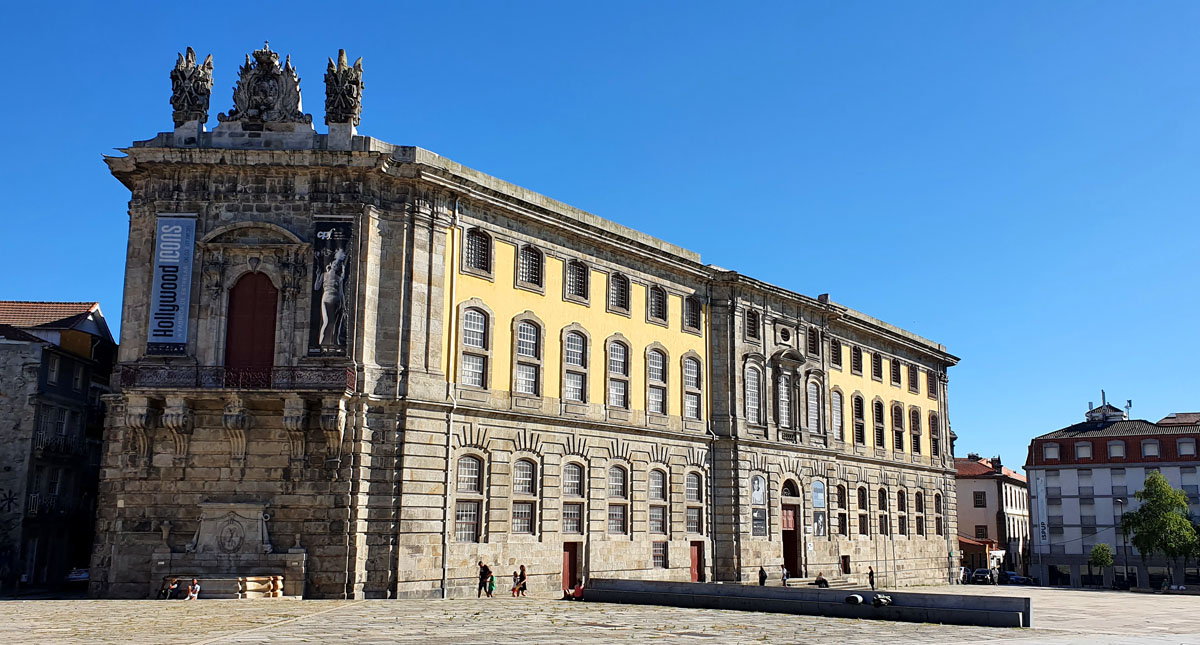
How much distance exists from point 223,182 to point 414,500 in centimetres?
1159

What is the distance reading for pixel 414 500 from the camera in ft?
105

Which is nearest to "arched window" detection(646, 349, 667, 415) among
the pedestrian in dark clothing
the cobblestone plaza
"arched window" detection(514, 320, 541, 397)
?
"arched window" detection(514, 320, 541, 397)

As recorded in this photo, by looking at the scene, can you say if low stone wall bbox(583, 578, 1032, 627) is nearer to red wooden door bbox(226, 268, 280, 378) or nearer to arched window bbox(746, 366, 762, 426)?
red wooden door bbox(226, 268, 280, 378)

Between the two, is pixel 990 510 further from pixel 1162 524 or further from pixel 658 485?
pixel 658 485

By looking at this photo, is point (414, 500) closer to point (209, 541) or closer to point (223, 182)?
point (209, 541)

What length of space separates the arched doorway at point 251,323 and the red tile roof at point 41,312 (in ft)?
52.1

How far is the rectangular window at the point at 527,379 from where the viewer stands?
36.7 meters

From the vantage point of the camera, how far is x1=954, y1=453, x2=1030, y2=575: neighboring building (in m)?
89.6

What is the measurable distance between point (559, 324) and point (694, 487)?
10.3 m

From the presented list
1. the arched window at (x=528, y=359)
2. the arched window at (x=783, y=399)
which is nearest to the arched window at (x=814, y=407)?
the arched window at (x=783, y=399)

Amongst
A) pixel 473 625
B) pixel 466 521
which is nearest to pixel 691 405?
pixel 466 521

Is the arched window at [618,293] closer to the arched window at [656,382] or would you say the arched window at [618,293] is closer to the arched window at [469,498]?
the arched window at [656,382]

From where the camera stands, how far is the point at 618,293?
136 ft

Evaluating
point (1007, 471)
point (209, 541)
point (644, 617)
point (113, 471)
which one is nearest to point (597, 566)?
point (644, 617)
